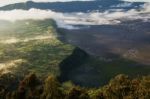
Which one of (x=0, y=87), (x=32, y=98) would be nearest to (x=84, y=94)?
(x=32, y=98)

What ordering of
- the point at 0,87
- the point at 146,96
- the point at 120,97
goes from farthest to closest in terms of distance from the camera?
the point at 0,87, the point at 120,97, the point at 146,96

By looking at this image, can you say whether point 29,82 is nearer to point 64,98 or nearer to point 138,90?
point 64,98

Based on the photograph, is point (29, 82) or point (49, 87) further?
point (29, 82)

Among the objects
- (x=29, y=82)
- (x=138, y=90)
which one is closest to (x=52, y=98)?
(x=29, y=82)

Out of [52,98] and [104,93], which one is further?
[104,93]

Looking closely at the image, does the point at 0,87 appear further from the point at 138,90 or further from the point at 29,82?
the point at 138,90

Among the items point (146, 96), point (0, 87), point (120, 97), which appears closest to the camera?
point (146, 96)

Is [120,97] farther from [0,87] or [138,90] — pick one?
[0,87]
